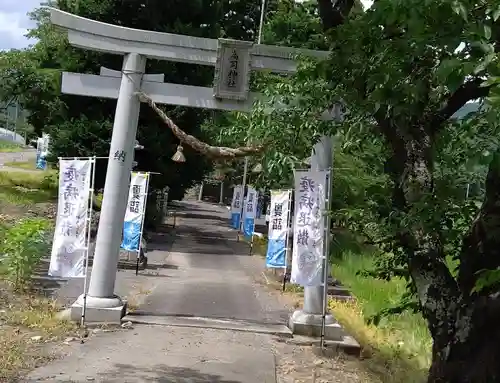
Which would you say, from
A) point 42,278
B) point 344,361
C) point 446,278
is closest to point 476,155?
point 446,278

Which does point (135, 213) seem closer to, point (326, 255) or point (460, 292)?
point (326, 255)

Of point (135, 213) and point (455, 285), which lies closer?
point (455, 285)

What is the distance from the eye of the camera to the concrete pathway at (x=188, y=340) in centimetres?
669

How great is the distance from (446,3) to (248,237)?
22.9 meters

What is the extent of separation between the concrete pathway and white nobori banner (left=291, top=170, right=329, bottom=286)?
3.08 feet

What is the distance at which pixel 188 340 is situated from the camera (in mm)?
8320

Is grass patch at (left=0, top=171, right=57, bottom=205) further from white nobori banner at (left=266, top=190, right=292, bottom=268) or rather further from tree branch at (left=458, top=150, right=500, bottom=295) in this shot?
tree branch at (left=458, top=150, right=500, bottom=295)

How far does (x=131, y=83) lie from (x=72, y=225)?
2161 mm

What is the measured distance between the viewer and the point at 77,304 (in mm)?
8930

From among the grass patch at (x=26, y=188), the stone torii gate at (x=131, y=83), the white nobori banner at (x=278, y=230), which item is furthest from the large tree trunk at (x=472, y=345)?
the grass patch at (x=26, y=188)

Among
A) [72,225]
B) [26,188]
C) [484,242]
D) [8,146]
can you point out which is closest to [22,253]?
[72,225]

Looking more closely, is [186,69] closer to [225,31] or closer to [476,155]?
[225,31]

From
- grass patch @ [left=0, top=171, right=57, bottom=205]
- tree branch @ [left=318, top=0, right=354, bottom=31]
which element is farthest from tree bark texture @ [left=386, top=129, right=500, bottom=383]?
grass patch @ [left=0, top=171, right=57, bottom=205]

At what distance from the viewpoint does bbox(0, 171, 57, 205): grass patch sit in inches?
934
